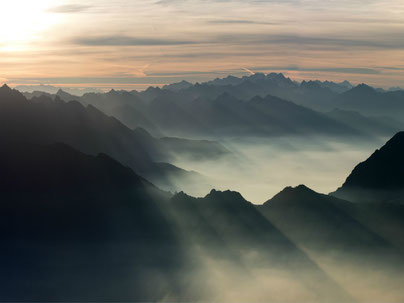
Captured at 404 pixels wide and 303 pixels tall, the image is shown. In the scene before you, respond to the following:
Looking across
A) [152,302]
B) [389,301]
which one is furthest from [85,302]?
[389,301]

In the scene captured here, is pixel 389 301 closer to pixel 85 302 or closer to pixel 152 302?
pixel 152 302

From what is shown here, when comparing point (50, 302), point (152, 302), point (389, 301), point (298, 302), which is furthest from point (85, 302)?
point (389, 301)

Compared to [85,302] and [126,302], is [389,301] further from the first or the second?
[85,302]

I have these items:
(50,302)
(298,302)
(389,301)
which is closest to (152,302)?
(50,302)

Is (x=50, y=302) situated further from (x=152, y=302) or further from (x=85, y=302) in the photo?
(x=152, y=302)

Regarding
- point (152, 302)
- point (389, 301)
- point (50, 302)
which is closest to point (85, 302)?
point (50, 302)

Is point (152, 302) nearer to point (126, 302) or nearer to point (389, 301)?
point (126, 302)
